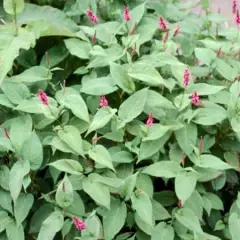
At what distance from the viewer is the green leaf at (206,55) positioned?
167cm

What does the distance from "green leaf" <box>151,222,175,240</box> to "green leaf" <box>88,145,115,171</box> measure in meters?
0.19

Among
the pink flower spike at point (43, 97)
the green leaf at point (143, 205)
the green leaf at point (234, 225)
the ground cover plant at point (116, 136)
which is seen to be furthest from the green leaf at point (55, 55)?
the green leaf at point (234, 225)

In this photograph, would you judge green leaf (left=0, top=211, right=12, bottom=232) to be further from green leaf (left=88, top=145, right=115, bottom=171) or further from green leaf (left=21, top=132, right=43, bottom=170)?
green leaf (left=88, top=145, right=115, bottom=171)

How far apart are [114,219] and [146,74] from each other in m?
0.40

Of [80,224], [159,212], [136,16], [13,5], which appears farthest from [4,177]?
[136,16]

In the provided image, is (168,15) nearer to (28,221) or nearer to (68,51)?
(68,51)

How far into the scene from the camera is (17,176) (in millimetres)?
1348

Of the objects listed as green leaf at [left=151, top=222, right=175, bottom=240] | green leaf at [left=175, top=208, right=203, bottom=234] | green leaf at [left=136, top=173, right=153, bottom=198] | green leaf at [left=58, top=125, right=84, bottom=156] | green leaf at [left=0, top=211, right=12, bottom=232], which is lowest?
green leaf at [left=151, top=222, right=175, bottom=240]

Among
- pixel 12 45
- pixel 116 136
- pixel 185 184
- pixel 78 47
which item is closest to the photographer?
pixel 185 184

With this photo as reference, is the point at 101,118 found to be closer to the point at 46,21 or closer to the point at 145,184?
the point at 145,184

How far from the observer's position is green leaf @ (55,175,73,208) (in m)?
1.30

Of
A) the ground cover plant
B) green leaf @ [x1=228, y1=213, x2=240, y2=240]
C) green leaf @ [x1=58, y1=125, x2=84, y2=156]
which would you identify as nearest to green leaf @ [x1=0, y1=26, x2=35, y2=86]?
the ground cover plant

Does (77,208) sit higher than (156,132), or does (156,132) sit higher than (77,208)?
(156,132)

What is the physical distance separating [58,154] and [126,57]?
0.37 meters
